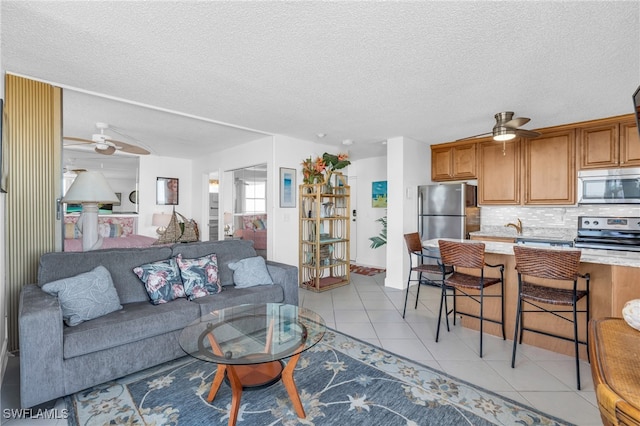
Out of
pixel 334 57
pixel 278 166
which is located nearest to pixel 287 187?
pixel 278 166

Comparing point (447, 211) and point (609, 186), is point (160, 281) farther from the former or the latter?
point (609, 186)

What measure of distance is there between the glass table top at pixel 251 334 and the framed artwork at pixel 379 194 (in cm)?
403

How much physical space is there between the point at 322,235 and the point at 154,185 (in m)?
3.68

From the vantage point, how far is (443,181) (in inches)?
197

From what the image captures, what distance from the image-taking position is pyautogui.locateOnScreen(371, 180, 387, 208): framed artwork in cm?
600

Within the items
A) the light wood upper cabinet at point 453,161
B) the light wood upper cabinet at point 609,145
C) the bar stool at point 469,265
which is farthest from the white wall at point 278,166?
the light wood upper cabinet at point 609,145

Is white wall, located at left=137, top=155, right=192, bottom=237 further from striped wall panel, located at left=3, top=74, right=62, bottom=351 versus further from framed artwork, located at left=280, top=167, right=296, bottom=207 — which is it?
striped wall panel, located at left=3, top=74, right=62, bottom=351

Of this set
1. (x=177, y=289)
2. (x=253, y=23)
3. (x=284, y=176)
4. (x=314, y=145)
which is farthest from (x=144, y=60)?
(x=314, y=145)

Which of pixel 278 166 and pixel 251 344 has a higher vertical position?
pixel 278 166

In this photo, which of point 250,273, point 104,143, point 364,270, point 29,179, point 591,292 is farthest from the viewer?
point 364,270

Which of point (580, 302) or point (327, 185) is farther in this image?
point (327, 185)

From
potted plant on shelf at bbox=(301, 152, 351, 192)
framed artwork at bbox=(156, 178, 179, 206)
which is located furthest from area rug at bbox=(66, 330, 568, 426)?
framed artwork at bbox=(156, 178, 179, 206)

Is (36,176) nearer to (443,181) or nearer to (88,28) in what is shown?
(88,28)

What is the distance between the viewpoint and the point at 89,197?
2518 mm
